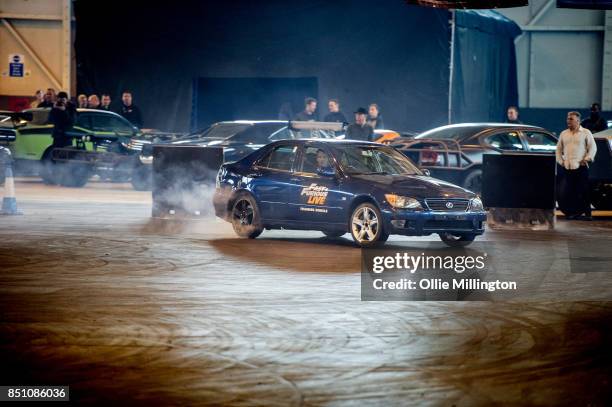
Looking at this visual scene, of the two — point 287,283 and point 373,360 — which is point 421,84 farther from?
point 373,360

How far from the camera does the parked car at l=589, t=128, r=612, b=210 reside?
67.7ft

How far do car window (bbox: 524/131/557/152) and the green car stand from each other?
8.17m

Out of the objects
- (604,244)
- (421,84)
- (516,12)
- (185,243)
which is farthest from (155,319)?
(516,12)

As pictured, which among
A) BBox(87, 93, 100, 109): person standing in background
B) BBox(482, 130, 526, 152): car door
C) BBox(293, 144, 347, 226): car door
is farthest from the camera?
BBox(87, 93, 100, 109): person standing in background

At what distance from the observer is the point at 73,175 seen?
2569 centimetres

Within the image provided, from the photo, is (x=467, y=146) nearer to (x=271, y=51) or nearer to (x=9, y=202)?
(x=271, y=51)

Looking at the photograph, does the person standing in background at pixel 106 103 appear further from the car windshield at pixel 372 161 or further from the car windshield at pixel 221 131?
the car windshield at pixel 372 161

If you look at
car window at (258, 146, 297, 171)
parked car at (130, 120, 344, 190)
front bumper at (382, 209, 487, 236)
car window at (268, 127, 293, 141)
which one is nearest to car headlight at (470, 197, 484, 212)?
front bumper at (382, 209, 487, 236)

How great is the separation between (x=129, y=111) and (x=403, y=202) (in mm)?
14164

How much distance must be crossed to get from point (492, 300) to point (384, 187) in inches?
163

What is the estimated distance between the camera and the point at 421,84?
82.5ft

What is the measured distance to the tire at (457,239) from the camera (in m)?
14.6

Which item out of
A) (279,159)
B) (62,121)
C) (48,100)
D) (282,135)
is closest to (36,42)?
(48,100)

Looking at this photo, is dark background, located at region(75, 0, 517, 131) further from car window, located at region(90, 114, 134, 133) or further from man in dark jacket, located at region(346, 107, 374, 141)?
Answer: man in dark jacket, located at region(346, 107, 374, 141)
